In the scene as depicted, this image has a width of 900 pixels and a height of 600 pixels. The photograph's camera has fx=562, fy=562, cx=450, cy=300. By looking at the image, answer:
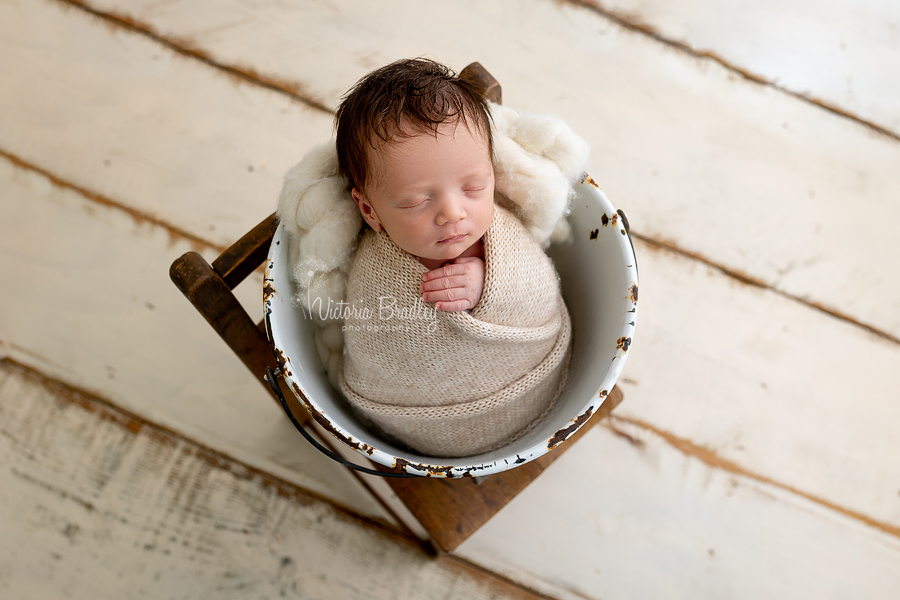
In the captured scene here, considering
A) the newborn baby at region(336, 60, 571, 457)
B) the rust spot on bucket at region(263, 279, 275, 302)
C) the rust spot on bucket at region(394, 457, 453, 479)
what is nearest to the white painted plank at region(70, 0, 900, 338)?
the newborn baby at region(336, 60, 571, 457)

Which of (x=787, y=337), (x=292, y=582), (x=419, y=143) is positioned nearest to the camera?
(x=419, y=143)

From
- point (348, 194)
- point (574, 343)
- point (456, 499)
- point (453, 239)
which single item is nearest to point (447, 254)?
point (453, 239)

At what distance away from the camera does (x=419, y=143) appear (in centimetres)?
58

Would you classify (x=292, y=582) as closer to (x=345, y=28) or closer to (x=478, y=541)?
(x=478, y=541)

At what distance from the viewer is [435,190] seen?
0.60 metres

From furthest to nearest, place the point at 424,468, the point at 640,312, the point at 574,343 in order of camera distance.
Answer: the point at 640,312 → the point at 574,343 → the point at 424,468

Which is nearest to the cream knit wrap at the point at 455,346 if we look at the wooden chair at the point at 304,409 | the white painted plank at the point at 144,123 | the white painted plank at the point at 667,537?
the wooden chair at the point at 304,409

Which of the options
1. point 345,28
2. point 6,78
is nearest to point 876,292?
point 345,28

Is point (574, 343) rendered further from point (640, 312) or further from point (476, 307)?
point (640, 312)

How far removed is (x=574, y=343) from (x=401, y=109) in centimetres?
40

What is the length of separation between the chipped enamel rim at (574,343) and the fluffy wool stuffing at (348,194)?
0.02 meters

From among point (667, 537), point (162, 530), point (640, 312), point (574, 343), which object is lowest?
point (162, 530)

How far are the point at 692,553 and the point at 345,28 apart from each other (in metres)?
1.20

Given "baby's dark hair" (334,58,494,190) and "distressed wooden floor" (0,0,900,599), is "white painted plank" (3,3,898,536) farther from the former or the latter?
"baby's dark hair" (334,58,494,190)
